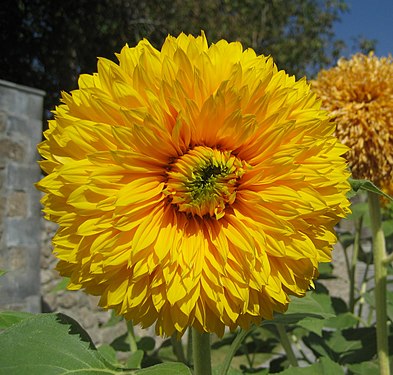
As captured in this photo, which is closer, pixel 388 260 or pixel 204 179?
pixel 204 179

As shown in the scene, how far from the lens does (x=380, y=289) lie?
1.28 metres

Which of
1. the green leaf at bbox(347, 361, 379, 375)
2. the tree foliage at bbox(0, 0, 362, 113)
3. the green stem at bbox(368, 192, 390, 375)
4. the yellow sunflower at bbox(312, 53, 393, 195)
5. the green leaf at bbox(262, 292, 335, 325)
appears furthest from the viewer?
the tree foliage at bbox(0, 0, 362, 113)

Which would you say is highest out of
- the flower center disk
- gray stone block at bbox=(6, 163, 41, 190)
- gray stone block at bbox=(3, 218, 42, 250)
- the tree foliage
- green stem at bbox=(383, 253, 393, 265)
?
the tree foliage

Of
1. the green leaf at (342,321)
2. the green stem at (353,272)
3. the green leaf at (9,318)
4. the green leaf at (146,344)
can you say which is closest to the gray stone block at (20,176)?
the green leaf at (146,344)

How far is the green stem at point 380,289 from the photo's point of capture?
122 centimetres

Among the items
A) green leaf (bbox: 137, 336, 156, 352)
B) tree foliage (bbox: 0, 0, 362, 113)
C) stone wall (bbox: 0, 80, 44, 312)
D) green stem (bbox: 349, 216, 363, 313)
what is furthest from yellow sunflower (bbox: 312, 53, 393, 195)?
tree foliage (bbox: 0, 0, 362, 113)

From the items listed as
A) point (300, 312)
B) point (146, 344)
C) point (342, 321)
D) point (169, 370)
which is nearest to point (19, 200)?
point (146, 344)

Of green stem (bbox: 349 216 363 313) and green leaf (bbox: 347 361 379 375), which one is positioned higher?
green stem (bbox: 349 216 363 313)

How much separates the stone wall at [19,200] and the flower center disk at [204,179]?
3499 millimetres

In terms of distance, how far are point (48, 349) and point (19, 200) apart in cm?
368

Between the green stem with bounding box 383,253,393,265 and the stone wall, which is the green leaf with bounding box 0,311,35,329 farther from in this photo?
the stone wall

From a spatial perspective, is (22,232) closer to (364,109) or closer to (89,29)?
(364,109)

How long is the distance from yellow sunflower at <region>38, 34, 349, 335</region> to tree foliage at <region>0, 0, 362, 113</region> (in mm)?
10316

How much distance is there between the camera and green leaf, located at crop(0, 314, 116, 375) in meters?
0.71
